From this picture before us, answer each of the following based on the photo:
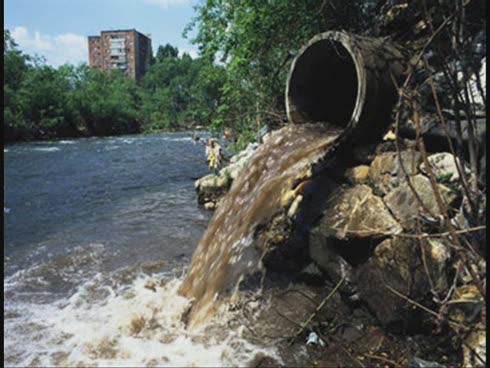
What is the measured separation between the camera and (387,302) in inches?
124

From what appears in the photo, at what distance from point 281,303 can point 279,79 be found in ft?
21.8

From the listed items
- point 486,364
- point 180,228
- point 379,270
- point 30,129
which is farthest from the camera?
point 30,129

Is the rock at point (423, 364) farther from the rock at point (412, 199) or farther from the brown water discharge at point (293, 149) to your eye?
the brown water discharge at point (293, 149)

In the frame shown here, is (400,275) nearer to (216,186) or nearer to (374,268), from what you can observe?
(374,268)

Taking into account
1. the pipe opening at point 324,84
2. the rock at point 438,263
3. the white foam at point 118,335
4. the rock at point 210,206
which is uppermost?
the pipe opening at point 324,84

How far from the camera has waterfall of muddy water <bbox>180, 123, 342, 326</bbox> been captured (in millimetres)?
3938

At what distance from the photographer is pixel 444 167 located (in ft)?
11.3

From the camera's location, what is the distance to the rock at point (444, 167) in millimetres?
A: 3328

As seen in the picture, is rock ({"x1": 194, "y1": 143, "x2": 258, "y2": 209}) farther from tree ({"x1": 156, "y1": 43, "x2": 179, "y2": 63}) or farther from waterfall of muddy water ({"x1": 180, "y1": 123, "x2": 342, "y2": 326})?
tree ({"x1": 156, "y1": 43, "x2": 179, "y2": 63})

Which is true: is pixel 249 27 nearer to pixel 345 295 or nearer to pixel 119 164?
pixel 345 295

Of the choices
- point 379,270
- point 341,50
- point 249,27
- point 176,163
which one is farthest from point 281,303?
point 176,163

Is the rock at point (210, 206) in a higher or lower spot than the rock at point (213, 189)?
lower

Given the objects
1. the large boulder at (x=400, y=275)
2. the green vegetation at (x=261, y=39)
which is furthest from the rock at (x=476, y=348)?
the green vegetation at (x=261, y=39)

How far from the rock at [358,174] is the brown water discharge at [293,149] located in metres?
0.29
